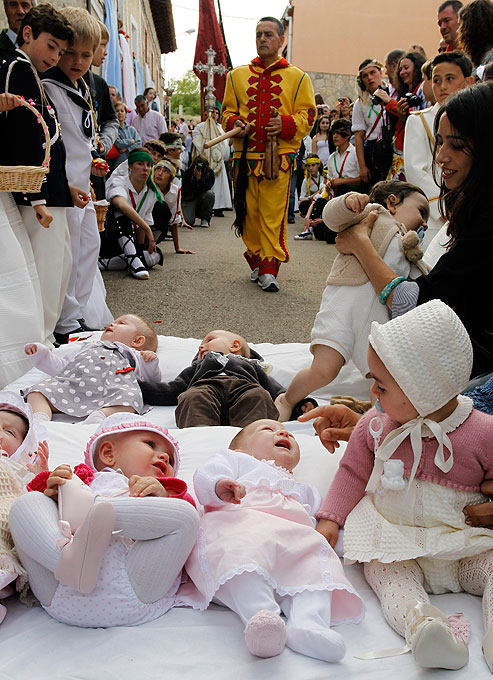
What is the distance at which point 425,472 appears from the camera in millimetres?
1651

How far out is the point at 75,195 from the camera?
397 cm

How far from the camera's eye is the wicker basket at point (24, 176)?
314 cm

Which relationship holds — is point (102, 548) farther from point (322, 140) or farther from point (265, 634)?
point (322, 140)

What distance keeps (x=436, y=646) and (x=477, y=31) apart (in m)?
4.24

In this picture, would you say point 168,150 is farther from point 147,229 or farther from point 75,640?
point 75,640

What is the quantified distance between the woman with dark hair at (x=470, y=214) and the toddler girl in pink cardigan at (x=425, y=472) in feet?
1.92

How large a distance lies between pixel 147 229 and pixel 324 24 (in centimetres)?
1690

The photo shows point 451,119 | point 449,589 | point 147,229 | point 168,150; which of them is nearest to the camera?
point 449,589

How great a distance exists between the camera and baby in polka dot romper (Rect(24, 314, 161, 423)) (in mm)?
2887

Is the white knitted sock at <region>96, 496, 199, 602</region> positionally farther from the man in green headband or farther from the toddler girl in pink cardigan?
the man in green headband

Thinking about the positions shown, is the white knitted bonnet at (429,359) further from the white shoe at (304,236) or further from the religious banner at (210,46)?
the religious banner at (210,46)

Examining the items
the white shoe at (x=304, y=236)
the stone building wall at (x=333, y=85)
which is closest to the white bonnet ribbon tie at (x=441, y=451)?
the white shoe at (x=304, y=236)

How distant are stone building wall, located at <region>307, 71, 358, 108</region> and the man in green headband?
15.2 m

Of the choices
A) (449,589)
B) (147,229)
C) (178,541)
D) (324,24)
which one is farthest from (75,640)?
(324,24)
